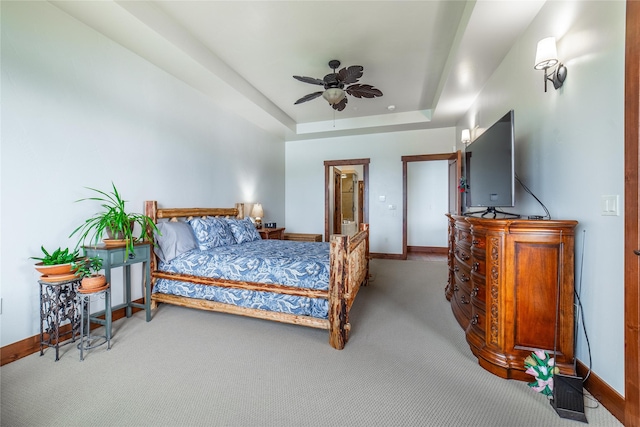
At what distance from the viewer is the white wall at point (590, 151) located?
4.63 feet

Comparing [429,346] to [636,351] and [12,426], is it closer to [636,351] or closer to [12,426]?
[636,351]

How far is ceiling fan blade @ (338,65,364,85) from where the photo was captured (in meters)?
2.75

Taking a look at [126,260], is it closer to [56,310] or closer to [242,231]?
[56,310]

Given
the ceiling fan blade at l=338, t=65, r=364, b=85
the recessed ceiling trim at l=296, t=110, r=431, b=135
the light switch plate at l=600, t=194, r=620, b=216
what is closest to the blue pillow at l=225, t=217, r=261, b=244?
the ceiling fan blade at l=338, t=65, r=364, b=85

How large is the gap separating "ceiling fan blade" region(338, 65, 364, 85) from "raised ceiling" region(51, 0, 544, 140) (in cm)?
38

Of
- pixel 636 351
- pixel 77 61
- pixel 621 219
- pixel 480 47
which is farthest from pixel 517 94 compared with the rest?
pixel 77 61

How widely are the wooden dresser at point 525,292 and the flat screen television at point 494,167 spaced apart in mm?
415

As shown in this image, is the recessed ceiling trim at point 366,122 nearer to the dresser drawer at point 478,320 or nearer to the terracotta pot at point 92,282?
the dresser drawer at point 478,320

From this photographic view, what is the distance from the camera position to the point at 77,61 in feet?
7.58

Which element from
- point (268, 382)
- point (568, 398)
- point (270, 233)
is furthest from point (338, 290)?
point (270, 233)

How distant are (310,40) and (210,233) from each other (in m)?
2.52

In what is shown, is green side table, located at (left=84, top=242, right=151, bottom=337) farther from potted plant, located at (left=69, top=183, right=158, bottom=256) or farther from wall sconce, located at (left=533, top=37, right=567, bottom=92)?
wall sconce, located at (left=533, top=37, right=567, bottom=92)

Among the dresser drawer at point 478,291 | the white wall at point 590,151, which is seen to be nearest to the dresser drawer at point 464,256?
the dresser drawer at point 478,291

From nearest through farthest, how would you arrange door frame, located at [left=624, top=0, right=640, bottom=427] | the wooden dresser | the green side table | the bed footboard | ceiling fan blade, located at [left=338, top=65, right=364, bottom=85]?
door frame, located at [left=624, top=0, right=640, bottom=427] → the wooden dresser → the bed footboard → the green side table → ceiling fan blade, located at [left=338, top=65, right=364, bottom=85]
